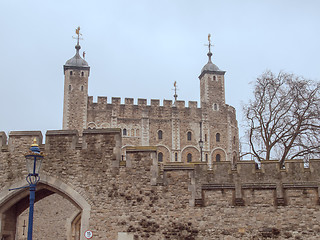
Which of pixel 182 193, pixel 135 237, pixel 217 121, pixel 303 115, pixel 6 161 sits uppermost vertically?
pixel 217 121

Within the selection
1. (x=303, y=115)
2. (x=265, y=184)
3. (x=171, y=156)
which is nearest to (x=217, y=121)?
(x=171, y=156)

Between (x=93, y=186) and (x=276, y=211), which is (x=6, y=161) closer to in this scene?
(x=93, y=186)

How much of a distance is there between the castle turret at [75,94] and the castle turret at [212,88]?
563 inches

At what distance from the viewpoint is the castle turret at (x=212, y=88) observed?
59188 millimetres

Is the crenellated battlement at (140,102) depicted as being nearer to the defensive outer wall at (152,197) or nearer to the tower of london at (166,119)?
the tower of london at (166,119)

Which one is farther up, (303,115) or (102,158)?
(303,115)

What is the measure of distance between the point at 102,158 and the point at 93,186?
724mm

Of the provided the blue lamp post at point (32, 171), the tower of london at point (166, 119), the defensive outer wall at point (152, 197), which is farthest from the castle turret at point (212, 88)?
the blue lamp post at point (32, 171)

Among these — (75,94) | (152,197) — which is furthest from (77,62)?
(152,197)

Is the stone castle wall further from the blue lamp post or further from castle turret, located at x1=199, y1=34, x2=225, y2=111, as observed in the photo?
the blue lamp post

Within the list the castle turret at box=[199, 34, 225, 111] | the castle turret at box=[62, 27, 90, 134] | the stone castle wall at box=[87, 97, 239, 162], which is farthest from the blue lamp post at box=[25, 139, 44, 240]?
the castle turret at box=[199, 34, 225, 111]

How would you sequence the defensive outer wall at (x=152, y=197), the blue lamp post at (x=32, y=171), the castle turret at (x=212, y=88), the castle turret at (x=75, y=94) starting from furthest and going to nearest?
1. the castle turret at (x=212, y=88)
2. the castle turret at (x=75, y=94)
3. the defensive outer wall at (x=152, y=197)
4. the blue lamp post at (x=32, y=171)

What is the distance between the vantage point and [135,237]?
11.8 m

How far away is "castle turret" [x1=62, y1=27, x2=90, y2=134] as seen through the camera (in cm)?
5472
